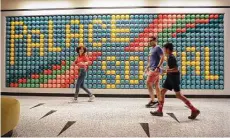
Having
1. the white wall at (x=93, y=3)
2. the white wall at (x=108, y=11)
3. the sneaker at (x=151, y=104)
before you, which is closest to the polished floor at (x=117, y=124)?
the sneaker at (x=151, y=104)

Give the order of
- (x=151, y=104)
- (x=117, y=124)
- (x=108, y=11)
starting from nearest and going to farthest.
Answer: (x=117, y=124)
(x=151, y=104)
(x=108, y=11)

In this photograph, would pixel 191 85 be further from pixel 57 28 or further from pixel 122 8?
pixel 57 28

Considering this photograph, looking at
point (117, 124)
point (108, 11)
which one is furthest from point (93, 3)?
point (117, 124)

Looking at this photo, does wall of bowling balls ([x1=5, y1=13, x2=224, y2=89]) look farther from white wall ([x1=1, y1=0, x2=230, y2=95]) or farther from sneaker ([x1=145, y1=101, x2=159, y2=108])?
sneaker ([x1=145, y1=101, x2=159, y2=108])

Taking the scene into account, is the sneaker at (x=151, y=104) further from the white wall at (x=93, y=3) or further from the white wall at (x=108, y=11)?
the white wall at (x=93, y=3)

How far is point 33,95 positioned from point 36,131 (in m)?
4.66

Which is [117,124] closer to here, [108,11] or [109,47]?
[109,47]

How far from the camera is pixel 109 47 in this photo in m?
7.48

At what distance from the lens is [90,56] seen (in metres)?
7.54

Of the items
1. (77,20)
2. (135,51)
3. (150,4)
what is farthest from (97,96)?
(150,4)

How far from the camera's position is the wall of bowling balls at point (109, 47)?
729 centimetres

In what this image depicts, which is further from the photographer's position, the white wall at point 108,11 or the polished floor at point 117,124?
the white wall at point 108,11

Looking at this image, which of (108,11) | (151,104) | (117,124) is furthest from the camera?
(108,11)

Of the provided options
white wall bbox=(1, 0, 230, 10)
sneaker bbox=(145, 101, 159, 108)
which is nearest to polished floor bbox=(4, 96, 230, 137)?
sneaker bbox=(145, 101, 159, 108)
